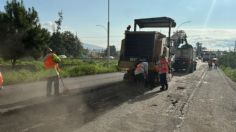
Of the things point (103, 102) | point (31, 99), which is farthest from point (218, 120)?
point (31, 99)

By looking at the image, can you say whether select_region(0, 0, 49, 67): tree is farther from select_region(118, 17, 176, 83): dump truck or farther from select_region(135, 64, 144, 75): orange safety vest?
select_region(135, 64, 144, 75): orange safety vest

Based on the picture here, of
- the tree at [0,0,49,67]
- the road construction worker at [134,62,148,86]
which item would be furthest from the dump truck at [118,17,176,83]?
the tree at [0,0,49,67]

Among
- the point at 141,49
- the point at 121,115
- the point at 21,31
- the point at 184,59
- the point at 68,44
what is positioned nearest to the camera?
the point at 121,115

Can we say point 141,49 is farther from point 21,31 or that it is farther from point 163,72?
point 21,31

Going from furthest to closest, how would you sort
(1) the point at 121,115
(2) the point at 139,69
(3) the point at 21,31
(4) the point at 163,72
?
(3) the point at 21,31, (2) the point at 139,69, (4) the point at 163,72, (1) the point at 121,115

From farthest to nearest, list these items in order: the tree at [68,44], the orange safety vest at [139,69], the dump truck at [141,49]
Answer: the tree at [68,44]
the dump truck at [141,49]
the orange safety vest at [139,69]

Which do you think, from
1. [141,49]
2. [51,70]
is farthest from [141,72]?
[51,70]

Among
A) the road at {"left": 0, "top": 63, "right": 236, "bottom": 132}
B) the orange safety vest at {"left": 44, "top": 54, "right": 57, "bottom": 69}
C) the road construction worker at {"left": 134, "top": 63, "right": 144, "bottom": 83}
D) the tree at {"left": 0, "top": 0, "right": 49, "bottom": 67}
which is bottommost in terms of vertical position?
the road at {"left": 0, "top": 63, "right": 236, "bottom": 132}

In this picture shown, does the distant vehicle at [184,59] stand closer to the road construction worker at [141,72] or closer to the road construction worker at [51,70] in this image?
the road construction worker at [141,72]

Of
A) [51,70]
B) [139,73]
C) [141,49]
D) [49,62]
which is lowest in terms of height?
[139,73]

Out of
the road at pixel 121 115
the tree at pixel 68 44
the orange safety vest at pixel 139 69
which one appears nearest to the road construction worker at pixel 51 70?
the road at pixel 121 115

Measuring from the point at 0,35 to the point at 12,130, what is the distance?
2412cm

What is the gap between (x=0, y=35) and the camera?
31.0m

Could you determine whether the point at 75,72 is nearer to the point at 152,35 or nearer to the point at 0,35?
the point at 0,35
